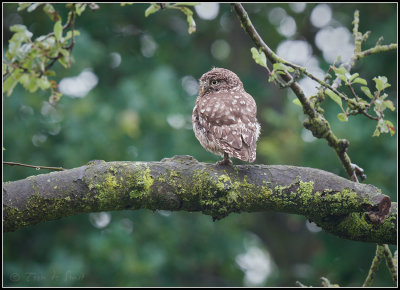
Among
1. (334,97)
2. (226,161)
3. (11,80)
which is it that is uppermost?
(334,97)

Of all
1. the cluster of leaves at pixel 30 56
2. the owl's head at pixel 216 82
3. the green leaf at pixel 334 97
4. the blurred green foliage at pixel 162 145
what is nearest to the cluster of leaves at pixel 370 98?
the green leaf at pixel 334 97

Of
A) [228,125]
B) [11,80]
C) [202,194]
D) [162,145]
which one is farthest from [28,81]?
[162,145]

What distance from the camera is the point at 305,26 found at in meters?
11.9

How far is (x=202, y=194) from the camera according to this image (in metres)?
3.38

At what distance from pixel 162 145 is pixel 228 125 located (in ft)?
16.3

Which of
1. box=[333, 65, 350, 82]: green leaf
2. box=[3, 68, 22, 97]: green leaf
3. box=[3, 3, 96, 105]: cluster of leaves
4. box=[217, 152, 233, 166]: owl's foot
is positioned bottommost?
box=[217, 152, 233, 166]: owl's foot

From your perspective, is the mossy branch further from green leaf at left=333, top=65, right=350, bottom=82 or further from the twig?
green leaf at left=333, top=65, right=350, bottom=82

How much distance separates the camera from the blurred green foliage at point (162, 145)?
29.1ft

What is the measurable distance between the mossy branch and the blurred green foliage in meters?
5.21

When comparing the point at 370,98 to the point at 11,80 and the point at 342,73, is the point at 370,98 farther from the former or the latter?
the point at 11,80

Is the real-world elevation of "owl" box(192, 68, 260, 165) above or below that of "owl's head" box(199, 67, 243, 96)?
below

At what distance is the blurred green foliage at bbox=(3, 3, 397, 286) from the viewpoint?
29.1ft

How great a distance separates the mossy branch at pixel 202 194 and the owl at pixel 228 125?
485 mm

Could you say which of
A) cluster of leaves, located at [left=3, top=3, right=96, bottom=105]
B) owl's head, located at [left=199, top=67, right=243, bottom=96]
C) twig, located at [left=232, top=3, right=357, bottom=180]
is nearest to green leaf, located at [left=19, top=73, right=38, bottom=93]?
cluster of leaves, located at [left=3, top=3, right=96, bottom=105]
